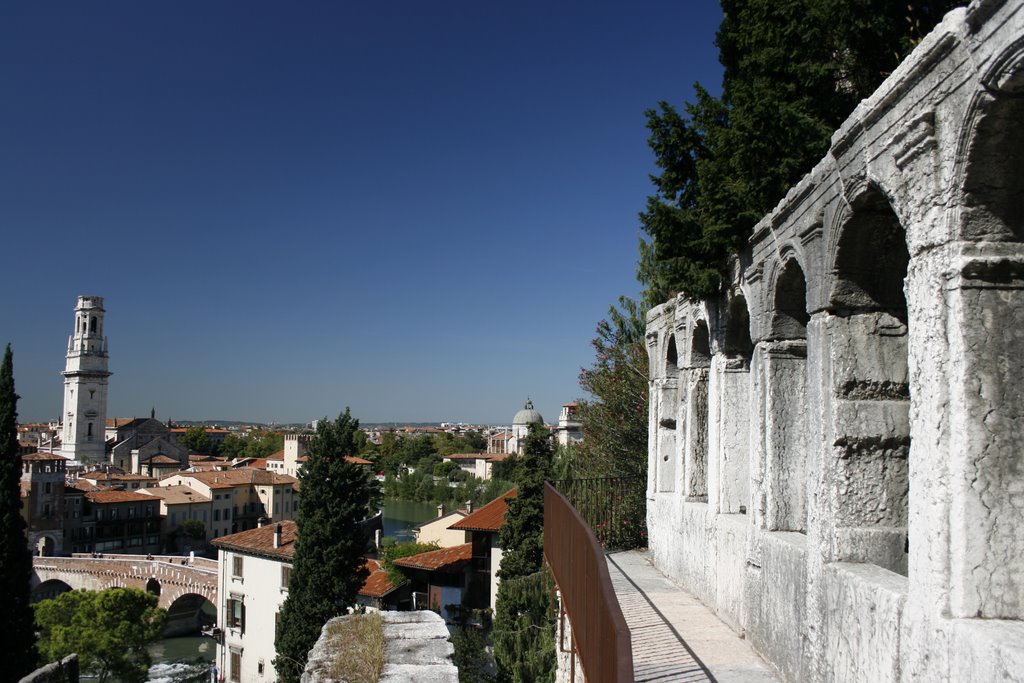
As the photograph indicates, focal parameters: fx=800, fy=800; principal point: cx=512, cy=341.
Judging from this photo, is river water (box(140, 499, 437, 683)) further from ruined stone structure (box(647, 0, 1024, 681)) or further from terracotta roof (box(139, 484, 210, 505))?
ruined stone structure (box(647, 0, 1024, 681))

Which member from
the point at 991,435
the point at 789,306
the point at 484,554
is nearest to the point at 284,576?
the point at 484,554

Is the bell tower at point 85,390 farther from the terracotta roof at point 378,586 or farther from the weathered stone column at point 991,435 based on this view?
the weathered stone column at point 991,435

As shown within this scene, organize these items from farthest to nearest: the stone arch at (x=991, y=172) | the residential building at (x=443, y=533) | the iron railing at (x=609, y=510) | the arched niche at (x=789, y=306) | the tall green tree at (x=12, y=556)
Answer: the residential building at (x=443, y=533) < the tall green tree at (x=12, y=556) < the iron railing at (x=609, y=510) < the arched niche at (x=789, y=306) < the stone arch at (x=991, y=172)

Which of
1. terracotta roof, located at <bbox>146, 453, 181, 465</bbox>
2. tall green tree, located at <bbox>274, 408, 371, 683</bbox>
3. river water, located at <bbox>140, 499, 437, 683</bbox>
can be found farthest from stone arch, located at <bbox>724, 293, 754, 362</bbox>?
terracotta roof, located at <bbox>146, 453, 181, 465</bbox>

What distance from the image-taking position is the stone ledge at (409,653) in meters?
6.27

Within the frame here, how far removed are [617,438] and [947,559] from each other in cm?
1206

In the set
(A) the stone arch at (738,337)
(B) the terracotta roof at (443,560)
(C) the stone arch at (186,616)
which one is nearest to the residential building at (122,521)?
(C) the stone arch at (186,616)

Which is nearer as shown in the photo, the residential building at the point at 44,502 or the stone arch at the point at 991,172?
the stone arch at the point at 991,172

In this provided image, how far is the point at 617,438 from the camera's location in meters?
15.9

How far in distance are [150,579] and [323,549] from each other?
26.6 meters

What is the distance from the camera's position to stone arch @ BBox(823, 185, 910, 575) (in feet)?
17.5

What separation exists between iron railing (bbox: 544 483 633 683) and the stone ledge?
3.73ft

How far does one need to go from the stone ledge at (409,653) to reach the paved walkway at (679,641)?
159 cm

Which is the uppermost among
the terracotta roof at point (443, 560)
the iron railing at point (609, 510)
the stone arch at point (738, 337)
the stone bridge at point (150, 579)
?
the stone arch at point (738, 337)
